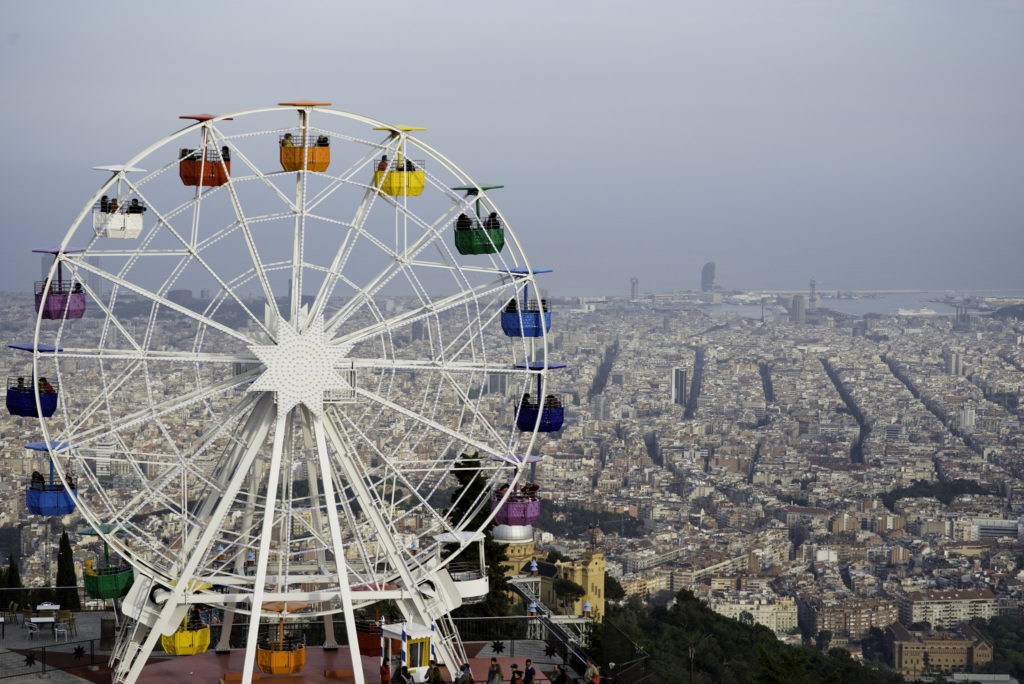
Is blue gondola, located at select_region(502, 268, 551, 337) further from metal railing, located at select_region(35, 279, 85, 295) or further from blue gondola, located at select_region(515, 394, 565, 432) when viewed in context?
metal railing, located at select_region(35, 279, 85, 295)

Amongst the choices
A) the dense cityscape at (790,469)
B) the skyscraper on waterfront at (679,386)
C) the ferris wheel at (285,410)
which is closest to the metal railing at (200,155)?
the ferris wheel at (285,410)

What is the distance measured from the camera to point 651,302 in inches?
7790

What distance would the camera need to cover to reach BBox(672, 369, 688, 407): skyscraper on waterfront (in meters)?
158

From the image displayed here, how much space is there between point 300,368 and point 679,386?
14620 cm

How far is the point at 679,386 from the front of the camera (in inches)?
6373

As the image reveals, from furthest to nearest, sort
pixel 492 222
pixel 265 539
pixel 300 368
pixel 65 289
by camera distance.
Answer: pixel 492 222 → pixel 65 289 → pixel 300 368 → pixel 265 539

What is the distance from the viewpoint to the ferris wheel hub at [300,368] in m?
17.1

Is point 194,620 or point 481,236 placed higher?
point 481,236

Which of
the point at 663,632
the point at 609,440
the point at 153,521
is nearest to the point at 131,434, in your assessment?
the point at 153,521

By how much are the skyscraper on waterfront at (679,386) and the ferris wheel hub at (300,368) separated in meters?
141

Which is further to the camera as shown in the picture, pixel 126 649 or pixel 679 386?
pixel 679 386

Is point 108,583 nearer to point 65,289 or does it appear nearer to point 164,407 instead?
point 164,407

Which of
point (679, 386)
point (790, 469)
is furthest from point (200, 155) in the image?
point (679, 386)

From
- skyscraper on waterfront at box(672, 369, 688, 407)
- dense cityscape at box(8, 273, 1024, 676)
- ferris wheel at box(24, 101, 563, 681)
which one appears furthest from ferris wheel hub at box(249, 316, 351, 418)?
skyscraper on waterfront at box(672, 369, 688, 407)
